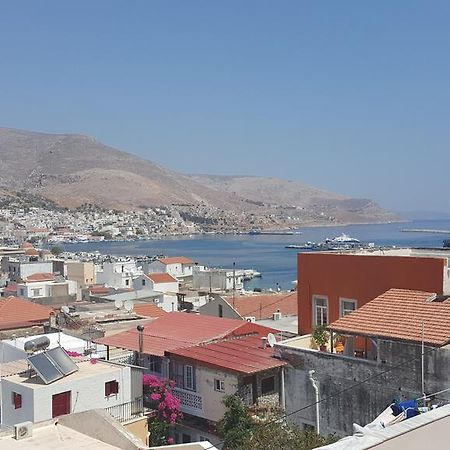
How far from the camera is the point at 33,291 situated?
43031 millimetres

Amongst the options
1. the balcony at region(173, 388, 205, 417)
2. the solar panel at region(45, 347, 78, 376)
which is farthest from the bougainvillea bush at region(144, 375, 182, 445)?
the solar panel at region(45, 347, 78, 376)

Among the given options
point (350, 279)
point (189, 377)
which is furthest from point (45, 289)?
point (350, 279)

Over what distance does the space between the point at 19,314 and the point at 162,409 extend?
40.9 feet

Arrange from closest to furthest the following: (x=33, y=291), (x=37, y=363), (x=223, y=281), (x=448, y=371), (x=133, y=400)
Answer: (x=448, y=371)
(x=37, y=363)
(x=133, y=400)
(x=33, y=291)
(x=223, y=281)

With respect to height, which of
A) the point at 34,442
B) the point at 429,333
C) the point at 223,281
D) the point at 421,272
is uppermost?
the point at 421,272

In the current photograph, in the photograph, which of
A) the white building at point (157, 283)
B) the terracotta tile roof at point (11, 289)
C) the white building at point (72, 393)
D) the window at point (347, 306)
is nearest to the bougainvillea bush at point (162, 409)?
the white building at point (72, 393)

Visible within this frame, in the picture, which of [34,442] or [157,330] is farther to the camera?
[157,330]

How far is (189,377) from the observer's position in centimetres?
1308

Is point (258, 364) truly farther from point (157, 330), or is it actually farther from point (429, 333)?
point (157, 330)

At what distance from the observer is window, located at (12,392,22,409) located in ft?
39.0

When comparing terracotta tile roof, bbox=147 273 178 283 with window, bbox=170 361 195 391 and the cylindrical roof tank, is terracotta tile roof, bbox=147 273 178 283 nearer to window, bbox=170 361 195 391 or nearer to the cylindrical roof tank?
the cylindrical roof tank

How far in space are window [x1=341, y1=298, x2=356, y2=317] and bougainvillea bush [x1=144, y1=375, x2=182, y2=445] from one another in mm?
3576

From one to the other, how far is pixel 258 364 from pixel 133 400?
8.79ft

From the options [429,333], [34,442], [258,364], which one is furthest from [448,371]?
[34,442]
